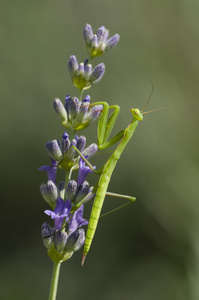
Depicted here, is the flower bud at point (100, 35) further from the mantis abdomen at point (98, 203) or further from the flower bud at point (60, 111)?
the mantis abdomen at point (98, 203)

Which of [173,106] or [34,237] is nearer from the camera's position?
[34,237]

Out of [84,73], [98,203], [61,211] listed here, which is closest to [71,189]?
[61,211]

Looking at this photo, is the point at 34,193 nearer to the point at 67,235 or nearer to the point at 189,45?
the point at 67,235

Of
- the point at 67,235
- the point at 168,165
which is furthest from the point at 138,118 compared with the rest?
the point at 168,165

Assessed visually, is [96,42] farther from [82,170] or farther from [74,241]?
[74,241]

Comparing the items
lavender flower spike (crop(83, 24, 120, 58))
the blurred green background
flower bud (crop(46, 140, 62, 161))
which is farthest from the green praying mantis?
the blurred green background

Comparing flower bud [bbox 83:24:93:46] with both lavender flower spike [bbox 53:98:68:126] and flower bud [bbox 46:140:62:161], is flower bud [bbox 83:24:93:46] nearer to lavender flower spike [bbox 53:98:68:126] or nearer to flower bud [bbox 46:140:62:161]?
lavender flower spike [bbox 53:98:68:126]
